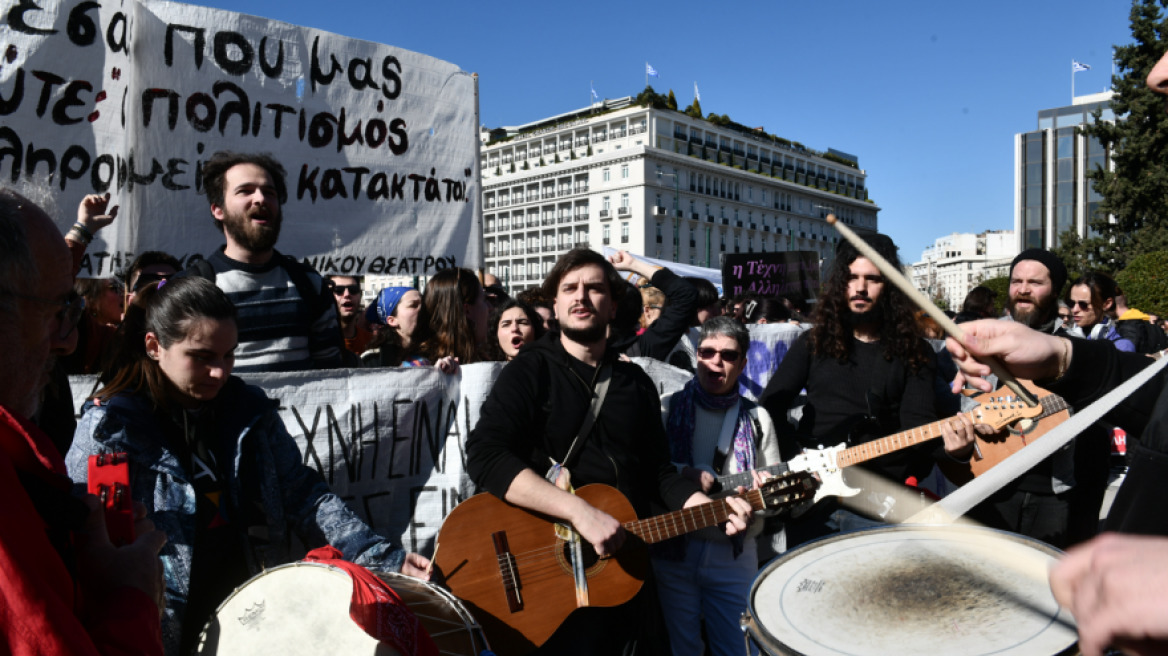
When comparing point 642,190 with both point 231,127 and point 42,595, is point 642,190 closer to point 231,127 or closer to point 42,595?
point 231,127

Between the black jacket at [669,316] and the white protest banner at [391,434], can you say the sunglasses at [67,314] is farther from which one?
the black jacket at [669,316]

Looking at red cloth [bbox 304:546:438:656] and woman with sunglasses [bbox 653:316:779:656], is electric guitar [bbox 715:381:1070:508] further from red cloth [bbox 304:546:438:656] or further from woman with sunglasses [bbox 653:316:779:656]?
red cloth [bbox 304:546:438:656]

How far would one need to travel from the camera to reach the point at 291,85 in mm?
4250

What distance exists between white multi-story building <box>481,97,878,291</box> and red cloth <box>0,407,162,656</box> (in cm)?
7894

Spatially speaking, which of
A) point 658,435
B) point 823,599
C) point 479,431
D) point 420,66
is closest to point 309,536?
point 479,431

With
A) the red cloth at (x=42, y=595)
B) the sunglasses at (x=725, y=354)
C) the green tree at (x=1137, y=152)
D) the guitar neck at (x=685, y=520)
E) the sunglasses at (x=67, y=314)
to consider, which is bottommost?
the guitar neck at (x=685, y=520)

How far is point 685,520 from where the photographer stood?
3.07 m

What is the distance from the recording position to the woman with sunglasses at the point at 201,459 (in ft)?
7.30

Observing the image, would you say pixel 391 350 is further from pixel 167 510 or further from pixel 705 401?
pixel 167 510

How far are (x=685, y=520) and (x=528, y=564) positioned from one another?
2.35ft

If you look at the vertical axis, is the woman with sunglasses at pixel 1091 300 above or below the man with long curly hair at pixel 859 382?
above

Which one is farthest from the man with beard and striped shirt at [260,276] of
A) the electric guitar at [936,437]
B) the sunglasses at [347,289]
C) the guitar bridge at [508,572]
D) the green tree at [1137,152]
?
the green tree at [1137,152]

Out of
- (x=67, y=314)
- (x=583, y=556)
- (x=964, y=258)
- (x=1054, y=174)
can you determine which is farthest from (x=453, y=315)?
(x=964, y=258)

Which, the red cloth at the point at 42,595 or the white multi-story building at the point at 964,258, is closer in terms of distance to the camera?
the red cloth at the point at 42,595
